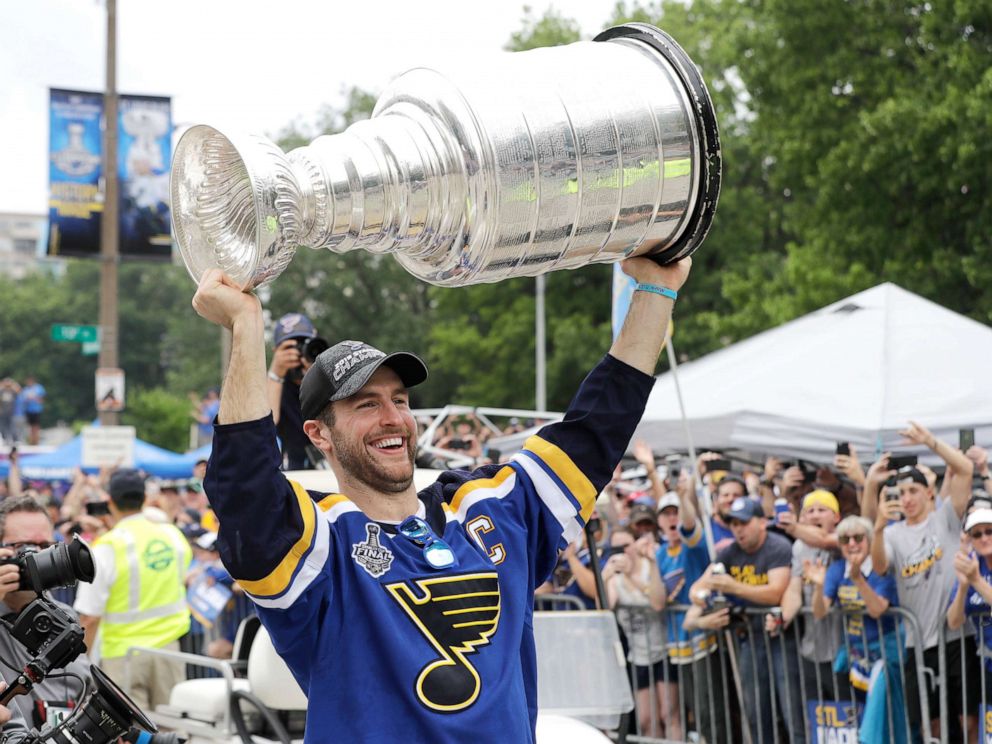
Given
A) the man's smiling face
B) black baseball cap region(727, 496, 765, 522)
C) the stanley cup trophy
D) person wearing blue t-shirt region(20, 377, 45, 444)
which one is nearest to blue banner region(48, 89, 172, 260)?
black baseball cap region(727, 496, 765, 522)

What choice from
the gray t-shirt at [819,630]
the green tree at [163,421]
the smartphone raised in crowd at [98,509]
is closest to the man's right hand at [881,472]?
the gray t-shirt at [819,630]

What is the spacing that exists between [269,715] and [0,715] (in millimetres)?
2074

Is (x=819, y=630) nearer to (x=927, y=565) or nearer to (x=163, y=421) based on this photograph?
(x=927, y=565)

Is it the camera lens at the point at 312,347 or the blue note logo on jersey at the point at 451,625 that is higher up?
the camera lens at the point at 312,347

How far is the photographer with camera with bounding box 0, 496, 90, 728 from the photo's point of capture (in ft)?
13.9

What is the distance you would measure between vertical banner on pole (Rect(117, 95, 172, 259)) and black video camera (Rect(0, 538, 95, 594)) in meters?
13.9

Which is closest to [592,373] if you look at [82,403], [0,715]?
[0,715]

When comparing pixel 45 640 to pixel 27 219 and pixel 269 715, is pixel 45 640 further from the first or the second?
pixel 27 219

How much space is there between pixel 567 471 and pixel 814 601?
4.69 metres

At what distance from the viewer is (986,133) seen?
16.8m

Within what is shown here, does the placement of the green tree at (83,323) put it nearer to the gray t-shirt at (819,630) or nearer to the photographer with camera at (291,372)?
the gray t-shirt at (819,630)

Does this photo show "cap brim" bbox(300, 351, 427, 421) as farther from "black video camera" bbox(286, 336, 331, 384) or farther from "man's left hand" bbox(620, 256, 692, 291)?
"black video camera" bbox(286, 336, 331, 384)

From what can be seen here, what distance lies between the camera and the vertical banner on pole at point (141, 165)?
1736cm

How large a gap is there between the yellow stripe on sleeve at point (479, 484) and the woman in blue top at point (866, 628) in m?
4.46
